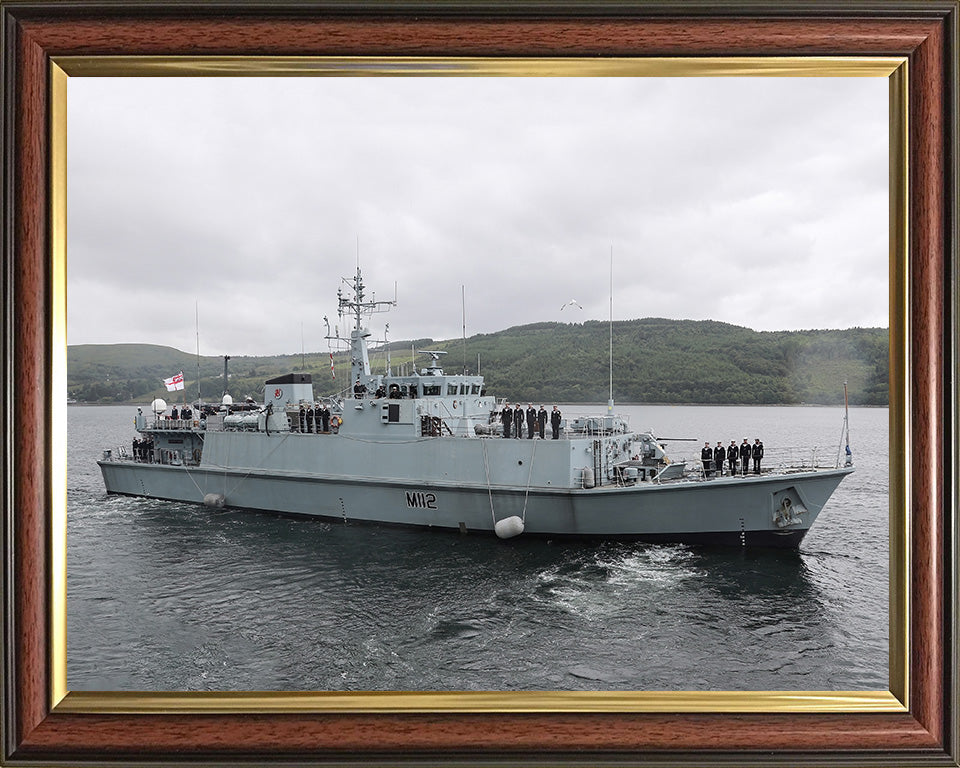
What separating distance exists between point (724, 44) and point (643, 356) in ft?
23.2

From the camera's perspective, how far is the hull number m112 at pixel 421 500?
15227 mm

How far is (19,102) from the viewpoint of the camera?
2658 mm

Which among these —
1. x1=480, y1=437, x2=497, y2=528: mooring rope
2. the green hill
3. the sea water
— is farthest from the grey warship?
the green hill

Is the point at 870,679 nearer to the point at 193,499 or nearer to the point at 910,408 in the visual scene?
the point at 910,408

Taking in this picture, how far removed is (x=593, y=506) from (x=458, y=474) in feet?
11.2

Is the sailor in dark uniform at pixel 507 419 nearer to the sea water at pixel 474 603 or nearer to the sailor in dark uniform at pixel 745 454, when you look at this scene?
the sea water at pixel 474 603

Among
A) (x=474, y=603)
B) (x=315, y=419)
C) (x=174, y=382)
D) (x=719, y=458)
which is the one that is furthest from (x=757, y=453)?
(x=174, y=382)

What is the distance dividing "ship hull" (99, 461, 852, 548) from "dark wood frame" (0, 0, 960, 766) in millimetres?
10870

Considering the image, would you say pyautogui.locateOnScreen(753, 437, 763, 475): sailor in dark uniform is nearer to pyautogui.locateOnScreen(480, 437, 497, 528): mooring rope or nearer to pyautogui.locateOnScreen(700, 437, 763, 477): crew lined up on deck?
pyautogui.locateOnScreen(700, 437, 763, 477): crew lined up on deck

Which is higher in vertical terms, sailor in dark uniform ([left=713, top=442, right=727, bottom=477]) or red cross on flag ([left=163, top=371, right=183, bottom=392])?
red cross on flag ([left=163, top=371, right=183, bottom=392])

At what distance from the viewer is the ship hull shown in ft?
43.2

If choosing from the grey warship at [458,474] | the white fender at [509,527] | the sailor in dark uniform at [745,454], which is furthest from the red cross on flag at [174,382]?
the sailor in dark uniform at [745,454]

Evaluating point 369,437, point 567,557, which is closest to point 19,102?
point 567,557

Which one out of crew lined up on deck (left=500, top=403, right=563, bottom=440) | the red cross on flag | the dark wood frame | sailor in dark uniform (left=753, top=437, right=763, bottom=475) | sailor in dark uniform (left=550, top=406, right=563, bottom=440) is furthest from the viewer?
crew lined up on deck (left=500, top=403, right=563, bottom=440)
